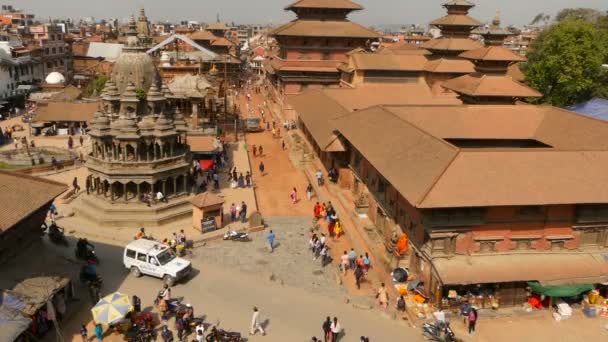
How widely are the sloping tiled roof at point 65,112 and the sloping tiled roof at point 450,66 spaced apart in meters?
35.4

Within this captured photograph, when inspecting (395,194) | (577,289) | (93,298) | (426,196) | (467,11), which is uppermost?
(467,11)

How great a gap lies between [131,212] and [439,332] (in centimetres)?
1939

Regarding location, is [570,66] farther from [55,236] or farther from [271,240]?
[55,236]

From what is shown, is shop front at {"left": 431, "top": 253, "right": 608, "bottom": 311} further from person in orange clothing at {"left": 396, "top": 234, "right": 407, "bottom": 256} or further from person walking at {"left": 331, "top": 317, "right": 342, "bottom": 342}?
person walking at {"left": 331, "top": 317, "right": 342, "bottom": 342}

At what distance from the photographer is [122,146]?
30.4 m

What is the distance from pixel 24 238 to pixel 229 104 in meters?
45.7

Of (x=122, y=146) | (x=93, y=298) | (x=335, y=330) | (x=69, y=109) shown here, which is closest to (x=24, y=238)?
(x=93, y=298)

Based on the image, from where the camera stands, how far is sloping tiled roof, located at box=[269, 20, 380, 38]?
55.9 m

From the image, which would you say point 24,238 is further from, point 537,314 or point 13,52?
point 13,52

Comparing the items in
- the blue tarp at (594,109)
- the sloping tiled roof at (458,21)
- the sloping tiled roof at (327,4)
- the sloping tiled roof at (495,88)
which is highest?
the sloping tiled roof at (327,4)

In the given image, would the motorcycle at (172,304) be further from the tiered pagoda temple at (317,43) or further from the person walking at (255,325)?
the tiered pagoda temple at (317,43)

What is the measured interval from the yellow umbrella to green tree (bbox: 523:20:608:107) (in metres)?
43.1

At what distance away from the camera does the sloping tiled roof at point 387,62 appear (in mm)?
46562

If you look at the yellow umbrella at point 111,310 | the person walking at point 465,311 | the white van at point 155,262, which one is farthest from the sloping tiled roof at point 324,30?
the yellow umbrella at point 111,310
